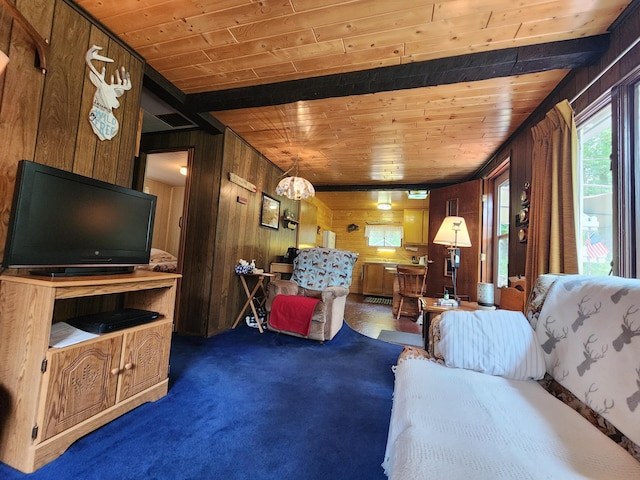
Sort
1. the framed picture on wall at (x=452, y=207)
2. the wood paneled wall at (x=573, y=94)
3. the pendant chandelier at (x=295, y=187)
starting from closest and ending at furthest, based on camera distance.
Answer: the wood paneled wall at (x=573, y=94), the pendant chandelier at (x=295, y=187), the framed picture on wall at (x=452, y=207)

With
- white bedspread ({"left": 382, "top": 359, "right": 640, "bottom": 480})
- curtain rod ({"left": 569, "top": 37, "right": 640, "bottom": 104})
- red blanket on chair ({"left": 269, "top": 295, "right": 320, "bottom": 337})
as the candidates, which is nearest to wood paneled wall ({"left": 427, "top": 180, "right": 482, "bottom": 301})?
curtain rod ({"left": 569, "top": 37, "right": 640, "bottom": 104})

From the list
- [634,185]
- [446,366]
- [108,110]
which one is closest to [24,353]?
[108,110]

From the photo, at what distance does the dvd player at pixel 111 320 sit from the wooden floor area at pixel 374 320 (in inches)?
100

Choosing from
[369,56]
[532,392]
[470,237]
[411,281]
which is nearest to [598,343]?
[532,392]

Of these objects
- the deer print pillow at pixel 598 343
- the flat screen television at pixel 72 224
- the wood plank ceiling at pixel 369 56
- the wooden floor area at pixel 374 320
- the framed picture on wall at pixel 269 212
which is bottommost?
the wooden floor area at pixel 374 320

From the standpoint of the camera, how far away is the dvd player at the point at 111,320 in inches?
54.9

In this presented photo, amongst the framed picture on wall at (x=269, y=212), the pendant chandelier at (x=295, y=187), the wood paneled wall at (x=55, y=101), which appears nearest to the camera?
the wood paneled wall at (x=55, y=101)

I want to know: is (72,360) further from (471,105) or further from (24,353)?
(471,105)

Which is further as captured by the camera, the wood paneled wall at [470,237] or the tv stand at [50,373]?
the wood paneled wall at [470,237]

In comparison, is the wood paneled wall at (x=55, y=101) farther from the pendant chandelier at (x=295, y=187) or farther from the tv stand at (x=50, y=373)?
the pendant chandelier at (x=295, y=187)

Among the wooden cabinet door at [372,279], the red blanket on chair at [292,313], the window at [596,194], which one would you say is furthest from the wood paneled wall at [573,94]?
the wooden cabinet door at [372,279]

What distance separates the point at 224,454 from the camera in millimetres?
1273

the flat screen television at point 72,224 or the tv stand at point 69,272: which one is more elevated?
the flat screen television at point 72,224

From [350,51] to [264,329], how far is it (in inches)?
117
